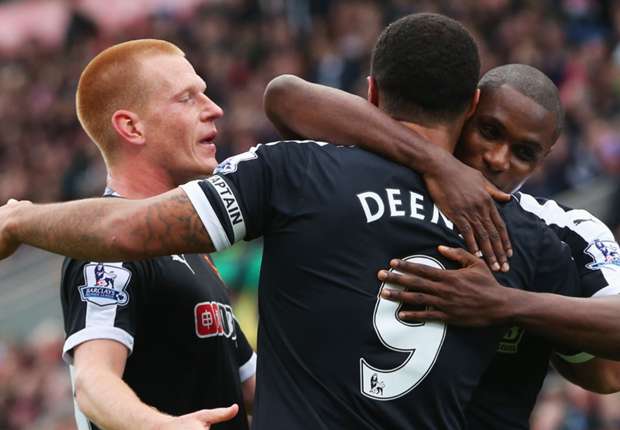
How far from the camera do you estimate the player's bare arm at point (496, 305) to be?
370 cm

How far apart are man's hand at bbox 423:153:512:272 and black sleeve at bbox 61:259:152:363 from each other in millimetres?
1176

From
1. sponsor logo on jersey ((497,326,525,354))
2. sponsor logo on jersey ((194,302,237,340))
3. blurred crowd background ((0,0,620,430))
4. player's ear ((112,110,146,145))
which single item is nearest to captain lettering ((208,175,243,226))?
sponsor logo on jersey ((194,302,237,340))

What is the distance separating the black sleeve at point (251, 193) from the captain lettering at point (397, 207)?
0.21 metres

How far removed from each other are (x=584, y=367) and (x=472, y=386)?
632mm

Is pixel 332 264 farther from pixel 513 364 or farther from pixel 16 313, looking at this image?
pixel 16 313

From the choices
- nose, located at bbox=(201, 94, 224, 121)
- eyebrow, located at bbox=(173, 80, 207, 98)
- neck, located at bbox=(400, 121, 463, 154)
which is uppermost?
neck, located at bbox=(400, 121, 463, 154)

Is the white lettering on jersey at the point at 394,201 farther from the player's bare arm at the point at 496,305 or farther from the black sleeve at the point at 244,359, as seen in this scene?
the black sleeve at the point at 244,359

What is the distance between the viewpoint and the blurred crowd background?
1077cm

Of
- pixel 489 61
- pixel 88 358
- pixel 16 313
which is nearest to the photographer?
pixel 88 358

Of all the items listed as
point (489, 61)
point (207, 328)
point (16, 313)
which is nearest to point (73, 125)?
point (16, 313)

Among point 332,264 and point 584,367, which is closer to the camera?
point 332,264

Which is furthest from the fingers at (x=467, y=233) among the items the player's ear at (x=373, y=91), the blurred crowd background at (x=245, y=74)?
the blurred crowd background at (x=245, y=74)

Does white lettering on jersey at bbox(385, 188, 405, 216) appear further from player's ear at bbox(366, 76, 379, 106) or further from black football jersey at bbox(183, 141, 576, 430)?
player's ear at bbox(366, 76, 379, 106)

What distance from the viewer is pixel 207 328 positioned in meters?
4.49
